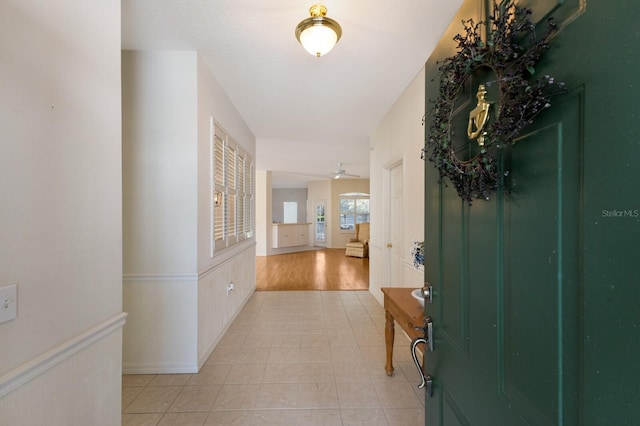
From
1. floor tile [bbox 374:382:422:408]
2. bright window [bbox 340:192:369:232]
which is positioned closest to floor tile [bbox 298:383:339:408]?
floor tile [bbox 374:382:422:408]

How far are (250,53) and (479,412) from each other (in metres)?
2.68

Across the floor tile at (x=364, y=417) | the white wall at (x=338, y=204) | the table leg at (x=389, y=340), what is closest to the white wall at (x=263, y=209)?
the white wall at (x=338, y=204)

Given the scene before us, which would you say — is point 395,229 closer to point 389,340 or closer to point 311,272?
point 389,340

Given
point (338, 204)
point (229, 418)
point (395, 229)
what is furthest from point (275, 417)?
point (338, 204)

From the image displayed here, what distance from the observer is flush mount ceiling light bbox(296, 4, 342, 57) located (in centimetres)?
172

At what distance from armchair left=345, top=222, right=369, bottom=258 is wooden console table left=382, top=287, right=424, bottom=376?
5.97 metres

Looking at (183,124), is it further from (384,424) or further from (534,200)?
(384,424)

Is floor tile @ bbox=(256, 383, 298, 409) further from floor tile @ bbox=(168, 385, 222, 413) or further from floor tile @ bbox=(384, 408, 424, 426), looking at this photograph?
floor tile @ bbox=(384, 408, 424, 426)

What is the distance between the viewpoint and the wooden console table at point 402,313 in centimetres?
173

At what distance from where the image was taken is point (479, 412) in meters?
0.78

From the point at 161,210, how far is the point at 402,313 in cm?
212

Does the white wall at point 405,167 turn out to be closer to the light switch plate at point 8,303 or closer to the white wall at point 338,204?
the light switch plate at point 8,303

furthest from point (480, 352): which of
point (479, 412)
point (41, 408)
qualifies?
point (41, 408)

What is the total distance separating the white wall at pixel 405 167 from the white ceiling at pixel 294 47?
209 millimetres
